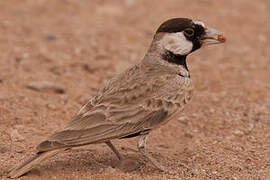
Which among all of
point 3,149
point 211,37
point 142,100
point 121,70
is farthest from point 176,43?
point 121,70

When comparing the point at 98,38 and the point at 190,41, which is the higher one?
the point at 190,41

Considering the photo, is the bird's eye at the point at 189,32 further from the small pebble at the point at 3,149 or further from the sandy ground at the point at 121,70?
the small pebble at the point at 3,149

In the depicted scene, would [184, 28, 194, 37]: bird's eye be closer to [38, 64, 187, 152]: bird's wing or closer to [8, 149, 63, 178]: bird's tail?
[38, 64, 187, 152]: bird's wing

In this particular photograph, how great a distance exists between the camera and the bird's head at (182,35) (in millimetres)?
5312

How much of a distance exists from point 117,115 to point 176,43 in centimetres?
120

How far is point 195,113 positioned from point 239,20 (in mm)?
4846

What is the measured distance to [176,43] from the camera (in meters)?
5.33

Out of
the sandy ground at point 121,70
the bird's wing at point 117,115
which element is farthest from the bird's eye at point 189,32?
the sandy ground at point 121,70

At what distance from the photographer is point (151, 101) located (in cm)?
487

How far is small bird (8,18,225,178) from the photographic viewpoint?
4508mm

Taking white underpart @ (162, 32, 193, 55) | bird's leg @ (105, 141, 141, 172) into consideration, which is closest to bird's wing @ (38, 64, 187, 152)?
white underpart @ (162, 32, 193, 55)

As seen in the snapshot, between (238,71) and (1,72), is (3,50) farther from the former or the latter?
(238,71)

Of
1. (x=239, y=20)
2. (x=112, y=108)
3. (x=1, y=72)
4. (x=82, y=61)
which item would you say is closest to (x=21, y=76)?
(x=1, y=72)

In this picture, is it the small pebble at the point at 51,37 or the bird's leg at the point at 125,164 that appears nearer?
the bird's leg at the point at 125,164
